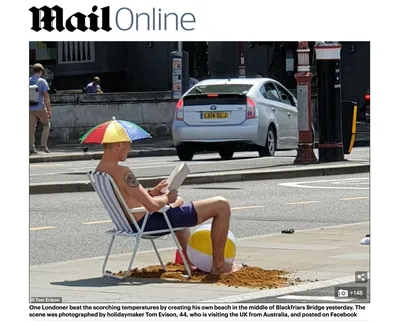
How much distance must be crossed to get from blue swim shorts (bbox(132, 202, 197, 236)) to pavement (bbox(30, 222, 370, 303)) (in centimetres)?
40

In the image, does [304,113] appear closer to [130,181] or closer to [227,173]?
[227,173]

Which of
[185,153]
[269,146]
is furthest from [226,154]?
[269,146]

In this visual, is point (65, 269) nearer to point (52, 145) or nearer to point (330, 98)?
point (330, 98)

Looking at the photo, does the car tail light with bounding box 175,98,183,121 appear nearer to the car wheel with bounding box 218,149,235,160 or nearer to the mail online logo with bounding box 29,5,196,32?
the car wheel with bounding box 218,149,235,160

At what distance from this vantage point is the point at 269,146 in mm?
25641

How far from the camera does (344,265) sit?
10.5 m

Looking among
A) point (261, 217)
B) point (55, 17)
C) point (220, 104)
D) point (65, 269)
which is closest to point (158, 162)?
point (220, 104)

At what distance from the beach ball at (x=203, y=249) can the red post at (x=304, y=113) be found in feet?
42.3

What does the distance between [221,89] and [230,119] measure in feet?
2.20

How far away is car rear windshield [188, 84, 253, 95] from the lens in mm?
24758

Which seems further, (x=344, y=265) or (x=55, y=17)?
(x=344, y=265)

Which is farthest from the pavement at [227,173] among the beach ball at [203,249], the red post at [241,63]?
the red post at [241,63]

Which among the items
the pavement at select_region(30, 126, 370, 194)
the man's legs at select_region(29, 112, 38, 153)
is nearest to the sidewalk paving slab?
the pavement at select_region(30, 126, 370, 194)
